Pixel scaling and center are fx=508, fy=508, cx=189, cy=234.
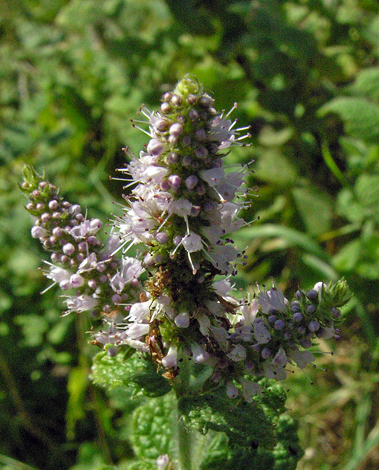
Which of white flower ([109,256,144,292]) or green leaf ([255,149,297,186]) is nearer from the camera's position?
white flower ([109,256,144,292])

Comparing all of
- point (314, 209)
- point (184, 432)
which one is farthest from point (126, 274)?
point (314, 209)

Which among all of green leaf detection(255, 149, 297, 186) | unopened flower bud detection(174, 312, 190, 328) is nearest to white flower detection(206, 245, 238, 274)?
unopened flower bud detection(174, 312, 190, 328)

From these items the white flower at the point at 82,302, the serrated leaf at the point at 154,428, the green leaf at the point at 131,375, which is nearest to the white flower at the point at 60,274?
the white flower at the point at 82,302

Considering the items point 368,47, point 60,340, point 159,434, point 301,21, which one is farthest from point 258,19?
point 159,434

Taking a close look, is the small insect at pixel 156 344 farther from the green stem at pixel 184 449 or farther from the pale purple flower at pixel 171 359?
the green stem at pixel 184 449

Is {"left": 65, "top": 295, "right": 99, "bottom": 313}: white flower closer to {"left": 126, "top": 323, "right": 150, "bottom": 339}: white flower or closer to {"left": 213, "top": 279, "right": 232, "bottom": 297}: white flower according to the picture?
{"left": 126, "top": 323, "right": 150, "bottom": 339}: white flower

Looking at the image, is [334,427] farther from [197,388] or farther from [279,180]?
[197,388]

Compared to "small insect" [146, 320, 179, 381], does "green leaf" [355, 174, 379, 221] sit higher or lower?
higher
